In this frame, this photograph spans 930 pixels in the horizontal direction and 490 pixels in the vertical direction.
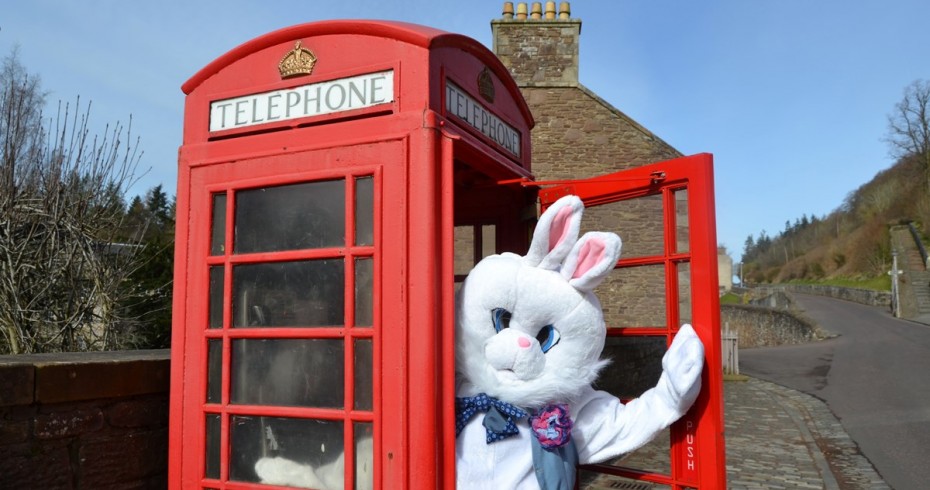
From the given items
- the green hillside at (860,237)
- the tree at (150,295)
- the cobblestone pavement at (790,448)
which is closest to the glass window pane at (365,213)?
the cobblestone pavement at (790,448)

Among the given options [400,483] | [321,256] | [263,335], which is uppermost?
[321,256]

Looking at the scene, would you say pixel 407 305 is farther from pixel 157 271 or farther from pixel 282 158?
pixel 157 271

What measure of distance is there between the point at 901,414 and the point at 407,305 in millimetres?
11100

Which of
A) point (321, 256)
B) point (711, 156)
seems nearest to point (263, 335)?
point (321, 256)

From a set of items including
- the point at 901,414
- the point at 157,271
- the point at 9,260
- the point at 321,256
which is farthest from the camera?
the point at 157,271

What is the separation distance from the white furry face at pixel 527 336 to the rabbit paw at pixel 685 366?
34 centimetres

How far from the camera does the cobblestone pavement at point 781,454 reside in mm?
6914

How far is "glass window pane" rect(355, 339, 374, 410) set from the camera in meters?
2.88

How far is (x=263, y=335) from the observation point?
306 centimetres

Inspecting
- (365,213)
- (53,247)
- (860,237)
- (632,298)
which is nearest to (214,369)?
(365,213)

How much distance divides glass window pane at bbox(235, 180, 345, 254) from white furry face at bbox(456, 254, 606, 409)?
0.69 m

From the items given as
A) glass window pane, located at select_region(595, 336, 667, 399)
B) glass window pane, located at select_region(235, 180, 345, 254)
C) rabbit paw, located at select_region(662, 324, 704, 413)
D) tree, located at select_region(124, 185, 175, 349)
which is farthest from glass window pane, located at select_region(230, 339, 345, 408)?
tree, located at select_region(124, 185, 175, 349)

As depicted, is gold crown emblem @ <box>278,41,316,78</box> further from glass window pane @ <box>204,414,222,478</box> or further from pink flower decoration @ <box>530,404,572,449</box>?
pink flower decoration @ <box>530,404,572,449</box>

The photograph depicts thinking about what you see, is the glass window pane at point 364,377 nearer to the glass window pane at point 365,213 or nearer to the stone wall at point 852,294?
the glass window pane at point 365,213
